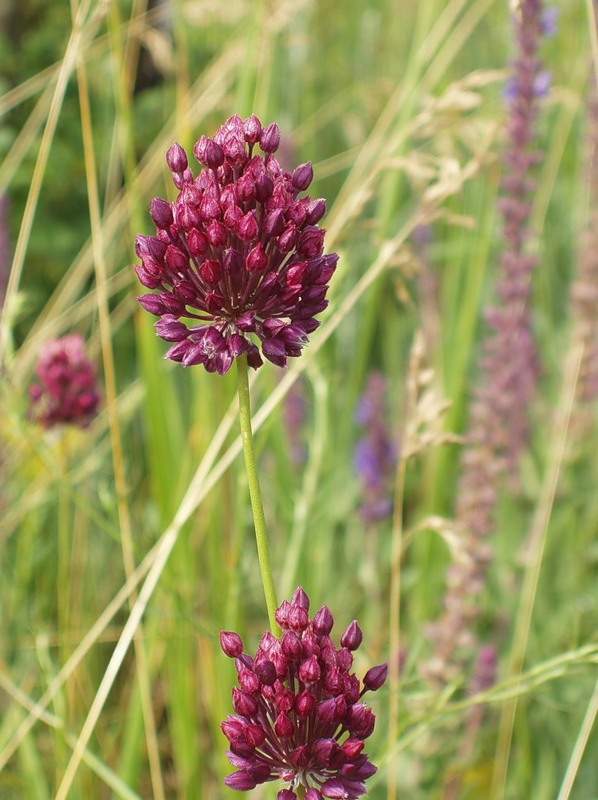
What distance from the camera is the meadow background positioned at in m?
1.57

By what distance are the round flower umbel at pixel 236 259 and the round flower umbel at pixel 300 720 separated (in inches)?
10.7

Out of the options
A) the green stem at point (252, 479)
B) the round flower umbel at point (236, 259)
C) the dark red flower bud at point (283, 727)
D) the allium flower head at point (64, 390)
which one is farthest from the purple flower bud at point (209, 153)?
the allium flower head at point (64, 390)

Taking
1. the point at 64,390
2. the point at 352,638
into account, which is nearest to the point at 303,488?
the point at 64,390

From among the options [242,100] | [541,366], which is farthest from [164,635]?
[541,366]

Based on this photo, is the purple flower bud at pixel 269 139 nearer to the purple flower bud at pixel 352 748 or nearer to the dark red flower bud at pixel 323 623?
the dark red flower bud at pixel 323 623

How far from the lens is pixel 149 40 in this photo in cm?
243

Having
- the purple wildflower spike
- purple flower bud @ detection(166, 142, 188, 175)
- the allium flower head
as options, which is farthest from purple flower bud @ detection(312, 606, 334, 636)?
the purple wildflower spike

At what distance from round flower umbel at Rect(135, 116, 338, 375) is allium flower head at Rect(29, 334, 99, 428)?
105 cm

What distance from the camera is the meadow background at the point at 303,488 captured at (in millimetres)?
1571

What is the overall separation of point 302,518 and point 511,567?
3.53 ft

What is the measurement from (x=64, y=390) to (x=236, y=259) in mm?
1156

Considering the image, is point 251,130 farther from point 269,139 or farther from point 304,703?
point 304,703

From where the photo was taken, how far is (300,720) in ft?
2.89

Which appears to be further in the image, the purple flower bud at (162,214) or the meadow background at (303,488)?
the meadow background at (303,488)
